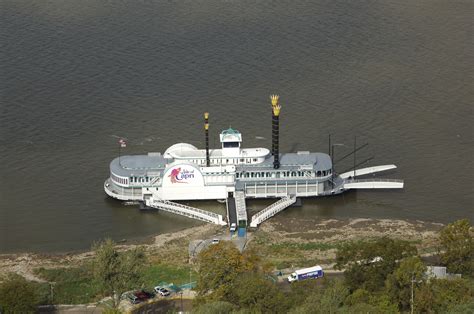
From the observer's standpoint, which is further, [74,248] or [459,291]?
[74,248]

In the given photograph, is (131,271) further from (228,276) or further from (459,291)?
(459,291)

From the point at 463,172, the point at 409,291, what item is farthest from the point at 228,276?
the point at 463,172

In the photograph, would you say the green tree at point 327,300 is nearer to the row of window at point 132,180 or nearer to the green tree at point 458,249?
the green tree at point 458,249

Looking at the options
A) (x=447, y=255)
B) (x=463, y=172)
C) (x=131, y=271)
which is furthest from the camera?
(x=463, y=172)

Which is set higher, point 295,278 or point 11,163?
point 11,163

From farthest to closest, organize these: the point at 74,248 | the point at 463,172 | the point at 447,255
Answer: the point at 463,172
the point at 74,248
the point at 447,255

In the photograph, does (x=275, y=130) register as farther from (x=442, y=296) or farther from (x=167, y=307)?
(x=442, y=296)
